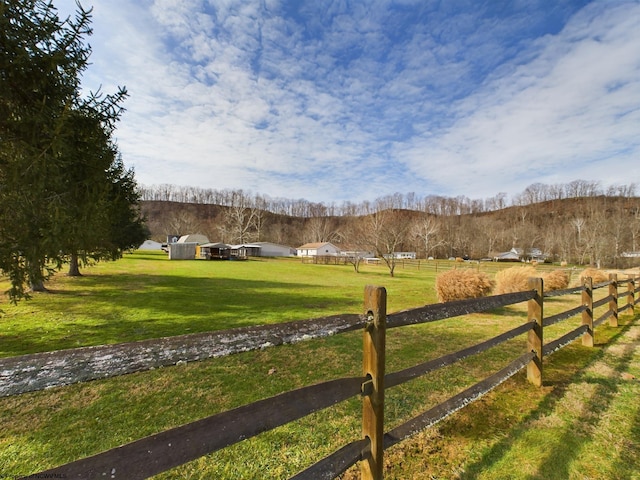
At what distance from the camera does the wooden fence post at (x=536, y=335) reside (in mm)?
3830

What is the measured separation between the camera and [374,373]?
6.27ft

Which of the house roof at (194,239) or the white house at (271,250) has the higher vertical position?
the house roof at (194,239)

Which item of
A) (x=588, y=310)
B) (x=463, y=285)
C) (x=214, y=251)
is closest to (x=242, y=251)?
(x=214, y=251)

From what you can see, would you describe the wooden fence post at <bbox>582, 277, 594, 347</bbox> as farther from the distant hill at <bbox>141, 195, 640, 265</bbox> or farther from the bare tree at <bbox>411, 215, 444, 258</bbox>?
the bare tree at <bbox>411, 215, 444, 258</bbox>

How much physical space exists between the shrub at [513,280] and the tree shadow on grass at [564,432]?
608cm

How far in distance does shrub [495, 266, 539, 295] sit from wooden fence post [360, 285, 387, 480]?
10.1 m

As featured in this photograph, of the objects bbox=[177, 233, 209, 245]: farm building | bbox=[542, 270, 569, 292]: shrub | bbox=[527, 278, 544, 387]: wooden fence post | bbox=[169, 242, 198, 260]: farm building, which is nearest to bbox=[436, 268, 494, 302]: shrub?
bbox=[542, 270, 569, 292]: shrub

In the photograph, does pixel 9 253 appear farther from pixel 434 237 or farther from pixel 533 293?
pixel 434 237

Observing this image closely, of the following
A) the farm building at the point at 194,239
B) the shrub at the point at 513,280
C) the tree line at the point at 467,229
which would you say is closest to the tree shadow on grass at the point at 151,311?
the shrub at the point at 513,280

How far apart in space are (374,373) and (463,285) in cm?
893

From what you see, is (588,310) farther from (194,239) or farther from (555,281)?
(194,239)

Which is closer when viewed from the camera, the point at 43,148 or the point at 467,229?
the point at 43,148

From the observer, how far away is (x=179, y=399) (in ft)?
12.5

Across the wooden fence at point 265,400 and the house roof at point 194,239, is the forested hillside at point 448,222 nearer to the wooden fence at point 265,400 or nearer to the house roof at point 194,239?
the house roof at point 194,239
